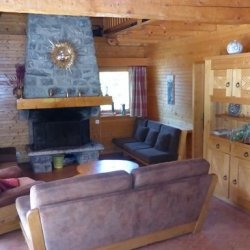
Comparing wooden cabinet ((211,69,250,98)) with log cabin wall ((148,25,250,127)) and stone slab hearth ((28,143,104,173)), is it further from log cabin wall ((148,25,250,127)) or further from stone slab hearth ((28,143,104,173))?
stone slab hearth ((28,143,104,173))

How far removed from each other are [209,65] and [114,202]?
2752 mm

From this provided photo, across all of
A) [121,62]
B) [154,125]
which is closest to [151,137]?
[154,125]

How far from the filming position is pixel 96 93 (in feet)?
22.0

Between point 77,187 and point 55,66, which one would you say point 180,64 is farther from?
point 77,187

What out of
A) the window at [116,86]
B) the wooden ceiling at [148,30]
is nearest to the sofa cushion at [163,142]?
the wooden ceiling at [148,30]

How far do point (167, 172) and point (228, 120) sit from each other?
2.42 metres

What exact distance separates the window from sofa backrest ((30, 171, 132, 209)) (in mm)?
4861

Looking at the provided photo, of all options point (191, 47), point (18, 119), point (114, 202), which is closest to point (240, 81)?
point (191, 47)

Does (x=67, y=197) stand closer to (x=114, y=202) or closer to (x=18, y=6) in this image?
(x=114, y=202)

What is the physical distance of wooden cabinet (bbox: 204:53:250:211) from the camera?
426 centimetres

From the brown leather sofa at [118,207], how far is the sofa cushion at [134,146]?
3.02 metres

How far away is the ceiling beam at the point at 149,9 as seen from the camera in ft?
9.45

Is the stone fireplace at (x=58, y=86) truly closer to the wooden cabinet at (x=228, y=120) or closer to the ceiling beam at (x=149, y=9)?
the wooden cabinet at (x=228, y=120)

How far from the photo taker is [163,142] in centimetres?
618
